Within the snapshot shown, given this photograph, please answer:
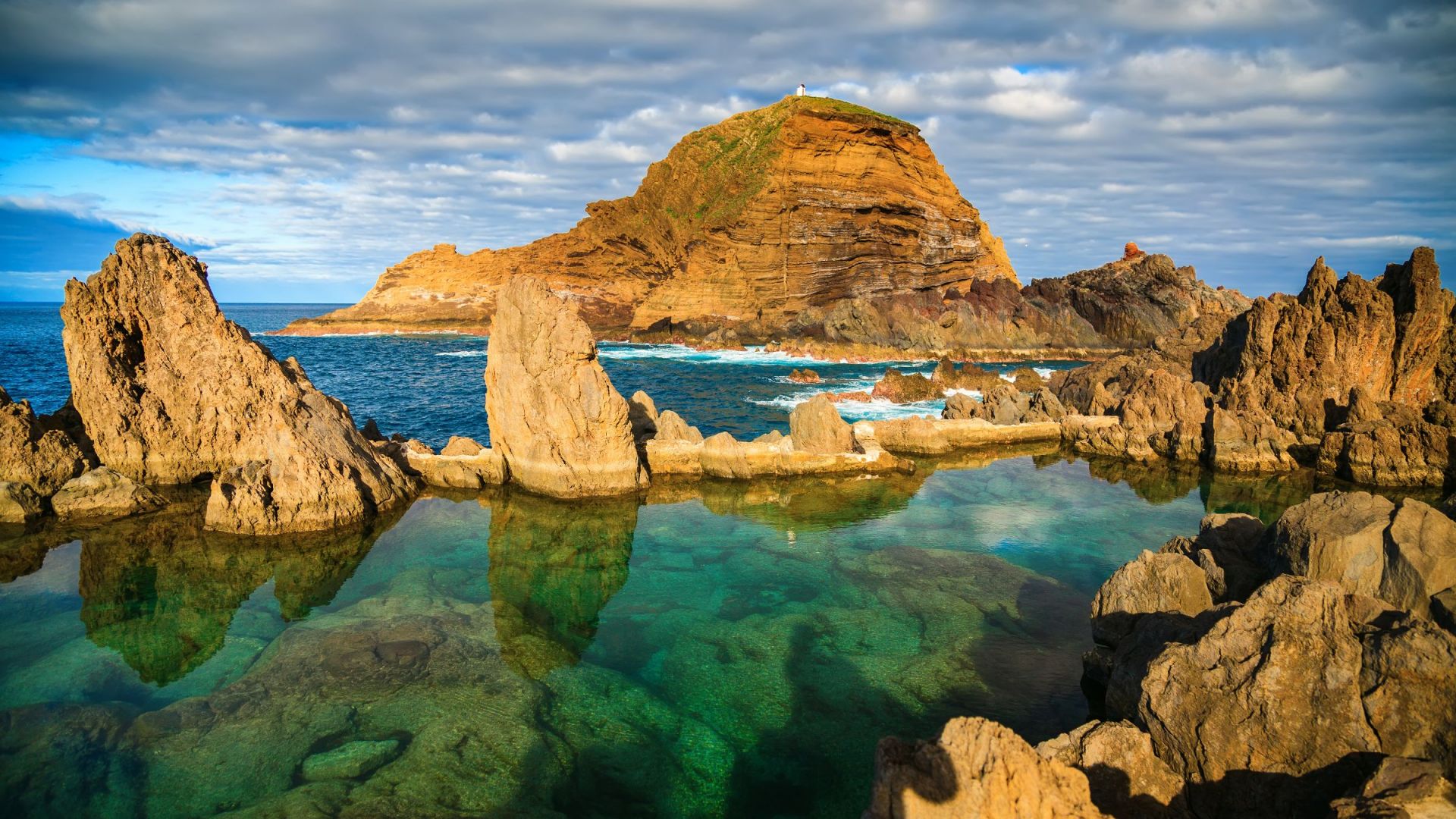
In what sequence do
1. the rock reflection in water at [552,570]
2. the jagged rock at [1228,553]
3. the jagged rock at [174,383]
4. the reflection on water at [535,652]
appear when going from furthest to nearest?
the jagged rock at [174,383] < the rock reflection in water at [552,570] < the jagged rock at [1228,553] < the reflection on water at [535,652]

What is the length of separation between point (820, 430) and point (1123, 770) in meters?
15.2

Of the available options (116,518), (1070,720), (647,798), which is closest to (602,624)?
(647,798)

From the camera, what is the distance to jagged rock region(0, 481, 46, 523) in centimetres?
1599

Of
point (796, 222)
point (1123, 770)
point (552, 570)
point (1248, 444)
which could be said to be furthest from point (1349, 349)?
point (796, 222)

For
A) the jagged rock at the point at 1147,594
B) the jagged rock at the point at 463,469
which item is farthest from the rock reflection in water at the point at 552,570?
the jagged rock at the point at 1147,594

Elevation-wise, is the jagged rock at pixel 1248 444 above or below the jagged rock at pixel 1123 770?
above

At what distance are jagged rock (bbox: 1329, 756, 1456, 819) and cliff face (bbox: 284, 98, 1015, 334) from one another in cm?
6918

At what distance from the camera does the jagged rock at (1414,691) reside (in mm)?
5660

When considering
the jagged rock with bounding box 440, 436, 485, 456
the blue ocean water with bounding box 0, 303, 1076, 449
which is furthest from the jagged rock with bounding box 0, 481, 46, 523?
the blue ocean water with bounding box 0, 303, 1076, 449

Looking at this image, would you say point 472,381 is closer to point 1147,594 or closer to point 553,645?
point 553,645

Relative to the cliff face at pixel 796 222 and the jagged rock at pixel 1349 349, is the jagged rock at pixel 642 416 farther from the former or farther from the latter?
the cliff face at pixel 796 222

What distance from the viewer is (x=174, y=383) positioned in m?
18.4

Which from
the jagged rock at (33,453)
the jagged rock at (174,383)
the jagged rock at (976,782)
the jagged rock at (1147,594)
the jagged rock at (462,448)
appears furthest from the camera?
the jagged rock at (462,448)

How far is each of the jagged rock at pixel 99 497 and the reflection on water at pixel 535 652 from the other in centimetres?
58
